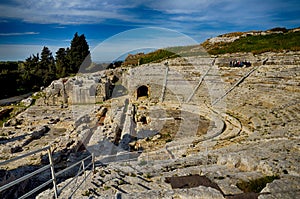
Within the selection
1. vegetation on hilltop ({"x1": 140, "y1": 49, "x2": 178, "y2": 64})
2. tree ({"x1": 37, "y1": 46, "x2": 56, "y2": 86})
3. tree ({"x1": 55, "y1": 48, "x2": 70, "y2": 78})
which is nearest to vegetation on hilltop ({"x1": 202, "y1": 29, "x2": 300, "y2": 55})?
vegetation on hilltop ({"x1": 140, "y1": 49, "x2": 178, "y2": 64})

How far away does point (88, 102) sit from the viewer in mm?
21219

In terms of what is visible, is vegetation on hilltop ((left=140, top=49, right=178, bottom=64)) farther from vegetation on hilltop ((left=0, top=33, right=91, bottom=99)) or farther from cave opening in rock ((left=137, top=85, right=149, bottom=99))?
vegetation on hilltop ((left=0, top=33, right=91, bottom=99))

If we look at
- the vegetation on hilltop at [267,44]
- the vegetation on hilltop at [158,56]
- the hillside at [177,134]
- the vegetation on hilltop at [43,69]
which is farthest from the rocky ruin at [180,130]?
the vegetation on hilltop at [43,69]

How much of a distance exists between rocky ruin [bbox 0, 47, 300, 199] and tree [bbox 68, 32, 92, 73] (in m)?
20.7

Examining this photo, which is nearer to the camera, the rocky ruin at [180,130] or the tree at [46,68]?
the rocky ruin at [180,130]

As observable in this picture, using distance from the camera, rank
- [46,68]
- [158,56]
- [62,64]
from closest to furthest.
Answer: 1. [158,56]
2. [62,64]
3. [46,68]

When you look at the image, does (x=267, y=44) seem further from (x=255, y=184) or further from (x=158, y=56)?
(x=255, y=184)

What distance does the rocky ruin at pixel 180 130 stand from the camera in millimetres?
4043

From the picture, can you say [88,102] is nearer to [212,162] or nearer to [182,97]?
[182,97]

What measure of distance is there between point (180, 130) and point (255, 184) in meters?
7.44

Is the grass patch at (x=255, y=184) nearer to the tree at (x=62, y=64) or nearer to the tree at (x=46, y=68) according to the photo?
the tree at (x=46, y=68)

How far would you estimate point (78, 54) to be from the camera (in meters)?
43.2

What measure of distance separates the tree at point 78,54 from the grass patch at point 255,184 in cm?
4096

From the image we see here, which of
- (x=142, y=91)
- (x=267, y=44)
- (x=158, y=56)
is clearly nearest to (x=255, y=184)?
(x=142, y=91)
